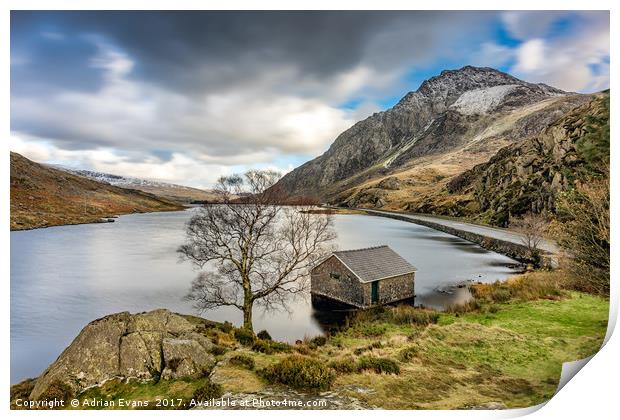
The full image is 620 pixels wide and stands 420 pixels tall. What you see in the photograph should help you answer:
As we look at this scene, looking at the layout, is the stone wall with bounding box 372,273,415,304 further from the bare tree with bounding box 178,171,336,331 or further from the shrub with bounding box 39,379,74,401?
the shrub with bounding box 39,379,74,401

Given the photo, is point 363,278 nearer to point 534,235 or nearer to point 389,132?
point 389,132

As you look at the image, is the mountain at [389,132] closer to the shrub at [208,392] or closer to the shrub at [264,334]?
the shrub at [264,334]

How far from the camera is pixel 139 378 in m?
6.12

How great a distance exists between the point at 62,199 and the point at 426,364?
34.2 feet

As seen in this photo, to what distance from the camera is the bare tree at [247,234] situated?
9.30 meters

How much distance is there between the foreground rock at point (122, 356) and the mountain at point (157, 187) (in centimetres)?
385

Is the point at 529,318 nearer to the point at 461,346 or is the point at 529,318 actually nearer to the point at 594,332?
the point at 594,332

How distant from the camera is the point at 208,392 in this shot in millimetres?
5984

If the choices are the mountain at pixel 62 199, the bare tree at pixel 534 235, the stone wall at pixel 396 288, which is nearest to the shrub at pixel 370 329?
the stone wall at pixel 396 288

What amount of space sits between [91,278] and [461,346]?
1108 cm

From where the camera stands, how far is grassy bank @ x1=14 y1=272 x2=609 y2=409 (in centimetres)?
620

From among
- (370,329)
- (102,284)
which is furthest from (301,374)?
(102,284)

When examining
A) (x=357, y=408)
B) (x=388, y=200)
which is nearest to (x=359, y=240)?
(x=357, y=408)

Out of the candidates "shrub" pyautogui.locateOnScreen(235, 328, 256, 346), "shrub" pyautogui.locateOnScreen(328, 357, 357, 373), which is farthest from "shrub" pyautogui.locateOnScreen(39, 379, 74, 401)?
"shrub" pyautogui.locateOnScreen(328, 357, 357, 373)
